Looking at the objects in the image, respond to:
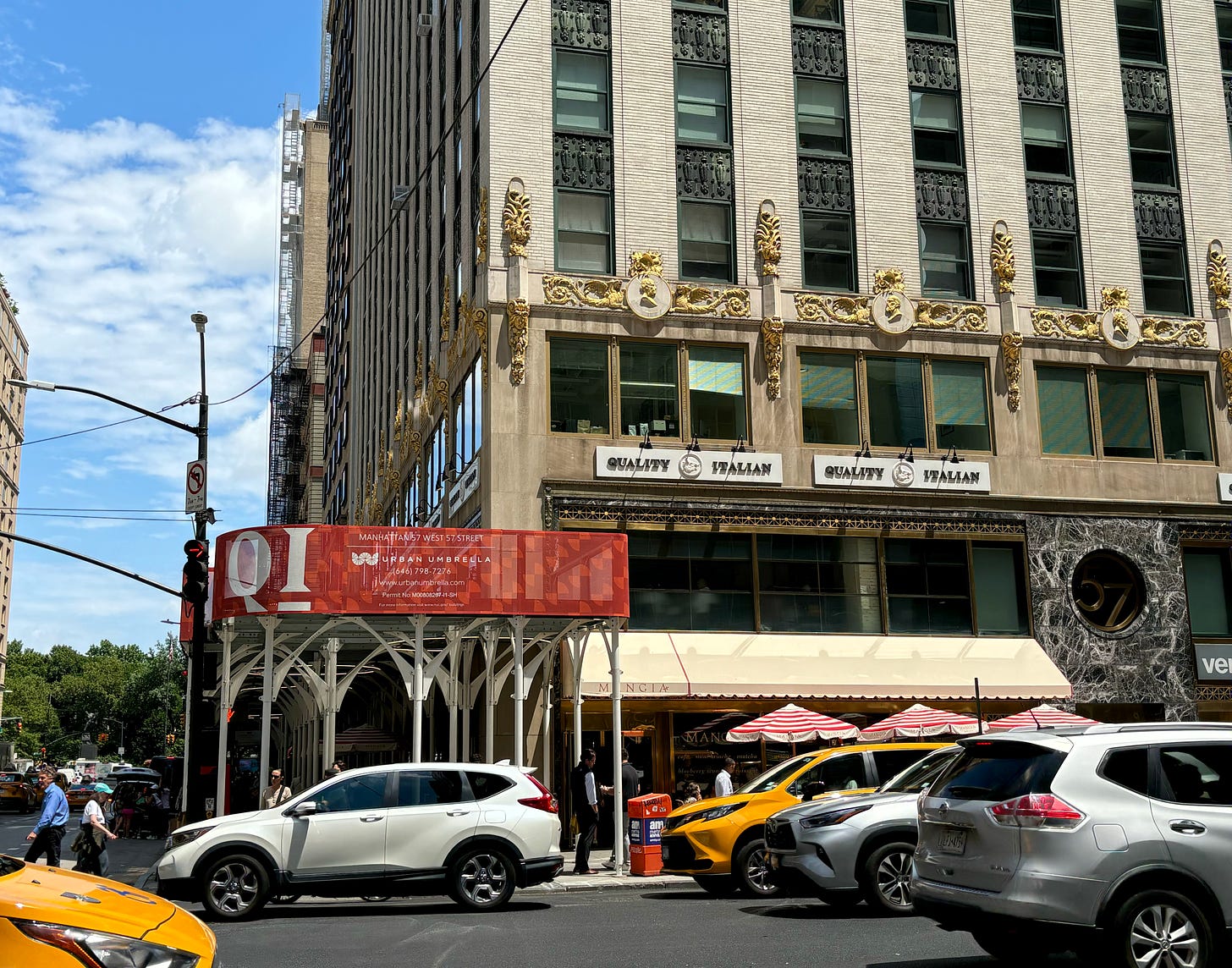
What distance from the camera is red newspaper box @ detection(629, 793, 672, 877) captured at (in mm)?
19078

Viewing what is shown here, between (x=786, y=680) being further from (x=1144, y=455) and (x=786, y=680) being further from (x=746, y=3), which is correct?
(x=746, y=3)

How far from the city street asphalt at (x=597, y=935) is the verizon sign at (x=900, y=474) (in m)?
13.7

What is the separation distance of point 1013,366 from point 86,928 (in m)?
27.4

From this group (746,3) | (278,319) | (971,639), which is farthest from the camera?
(278,319)

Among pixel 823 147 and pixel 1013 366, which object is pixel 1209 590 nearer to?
→ pixel 1013 366

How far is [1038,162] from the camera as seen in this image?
107ft

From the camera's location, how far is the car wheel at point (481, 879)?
14977mm

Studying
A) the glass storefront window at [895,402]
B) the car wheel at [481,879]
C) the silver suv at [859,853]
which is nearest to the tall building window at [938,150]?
the glass storefront window at [895,402]

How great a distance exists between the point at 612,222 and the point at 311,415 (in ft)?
189

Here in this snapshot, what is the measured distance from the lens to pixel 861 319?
30156 mm

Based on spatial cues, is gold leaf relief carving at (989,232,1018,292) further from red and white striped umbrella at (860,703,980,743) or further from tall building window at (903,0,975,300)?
red and white striped umbrella at (860,703,980,743)

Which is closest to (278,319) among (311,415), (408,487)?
(311,415)

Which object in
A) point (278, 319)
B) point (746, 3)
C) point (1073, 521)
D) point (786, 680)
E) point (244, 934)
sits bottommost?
point (244, 934)

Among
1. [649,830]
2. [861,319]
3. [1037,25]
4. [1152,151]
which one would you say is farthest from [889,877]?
[1037,25]
